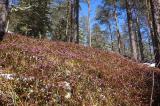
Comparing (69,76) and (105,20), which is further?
(105,20)

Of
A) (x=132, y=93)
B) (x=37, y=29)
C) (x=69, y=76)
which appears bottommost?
(x=132, y=93)

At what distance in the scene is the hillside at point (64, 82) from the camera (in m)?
6.60

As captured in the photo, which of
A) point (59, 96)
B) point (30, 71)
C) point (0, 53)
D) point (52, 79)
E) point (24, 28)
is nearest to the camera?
point (59, 96)

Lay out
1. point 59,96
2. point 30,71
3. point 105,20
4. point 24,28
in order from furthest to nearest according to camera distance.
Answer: point 105,20 < point 24,28 < point 30,71 < point 59,96

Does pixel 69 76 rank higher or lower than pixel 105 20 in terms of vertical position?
lower

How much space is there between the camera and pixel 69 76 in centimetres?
827

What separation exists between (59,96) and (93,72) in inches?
139

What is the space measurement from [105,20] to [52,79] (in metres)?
47.5

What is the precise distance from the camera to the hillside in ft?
21.6

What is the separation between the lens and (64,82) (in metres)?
7.50

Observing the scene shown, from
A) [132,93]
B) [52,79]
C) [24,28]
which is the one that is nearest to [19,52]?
[52,79]

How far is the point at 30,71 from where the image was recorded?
26.8ft

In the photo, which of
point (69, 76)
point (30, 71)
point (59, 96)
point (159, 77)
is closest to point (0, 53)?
point (30, 71)

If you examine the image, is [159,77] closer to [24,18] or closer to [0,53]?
[0,53]
